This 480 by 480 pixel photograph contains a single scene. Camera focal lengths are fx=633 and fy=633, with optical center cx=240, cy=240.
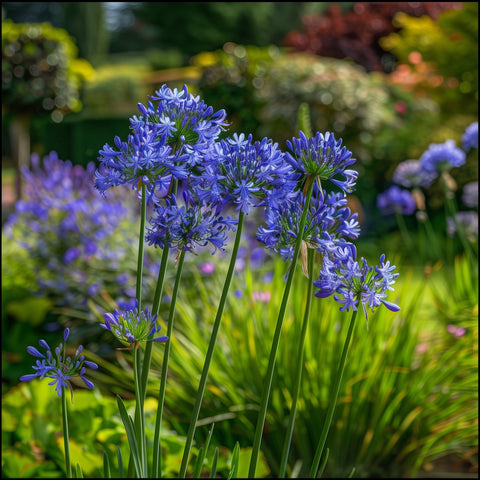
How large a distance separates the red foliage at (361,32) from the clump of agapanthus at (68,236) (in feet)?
31.3

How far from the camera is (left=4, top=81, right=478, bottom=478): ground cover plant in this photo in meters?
0.96

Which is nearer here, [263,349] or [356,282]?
[356,282]

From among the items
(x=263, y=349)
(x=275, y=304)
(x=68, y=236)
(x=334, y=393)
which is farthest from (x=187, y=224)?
(x=68, y=236)

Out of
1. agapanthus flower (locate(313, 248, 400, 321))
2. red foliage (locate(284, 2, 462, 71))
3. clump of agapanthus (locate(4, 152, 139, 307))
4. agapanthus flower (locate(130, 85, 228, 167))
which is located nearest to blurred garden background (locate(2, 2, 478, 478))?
clump of agapanthus (locate(4, 152, 139, 307))

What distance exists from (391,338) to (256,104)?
6751 millimetres

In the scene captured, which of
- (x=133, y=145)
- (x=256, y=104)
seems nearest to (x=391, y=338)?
(x=133, y=145)

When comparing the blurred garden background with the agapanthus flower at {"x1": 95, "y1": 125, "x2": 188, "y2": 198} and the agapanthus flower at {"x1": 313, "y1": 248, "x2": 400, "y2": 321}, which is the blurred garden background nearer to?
the agapanthus flower at {"x1": 95, "y1": 125, "x2": 188, "y2": 198}

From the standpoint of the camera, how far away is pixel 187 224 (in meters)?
0.99

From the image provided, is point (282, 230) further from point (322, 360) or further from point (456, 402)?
point (456, 402)

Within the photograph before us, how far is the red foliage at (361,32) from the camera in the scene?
1227 cm

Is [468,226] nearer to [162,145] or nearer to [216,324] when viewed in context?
[216,324]

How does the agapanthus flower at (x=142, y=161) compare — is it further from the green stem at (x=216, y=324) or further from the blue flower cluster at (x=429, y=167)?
the blue flower cluster at (x=429, y=167)

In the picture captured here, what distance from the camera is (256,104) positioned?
858 cm

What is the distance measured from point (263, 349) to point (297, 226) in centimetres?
121
